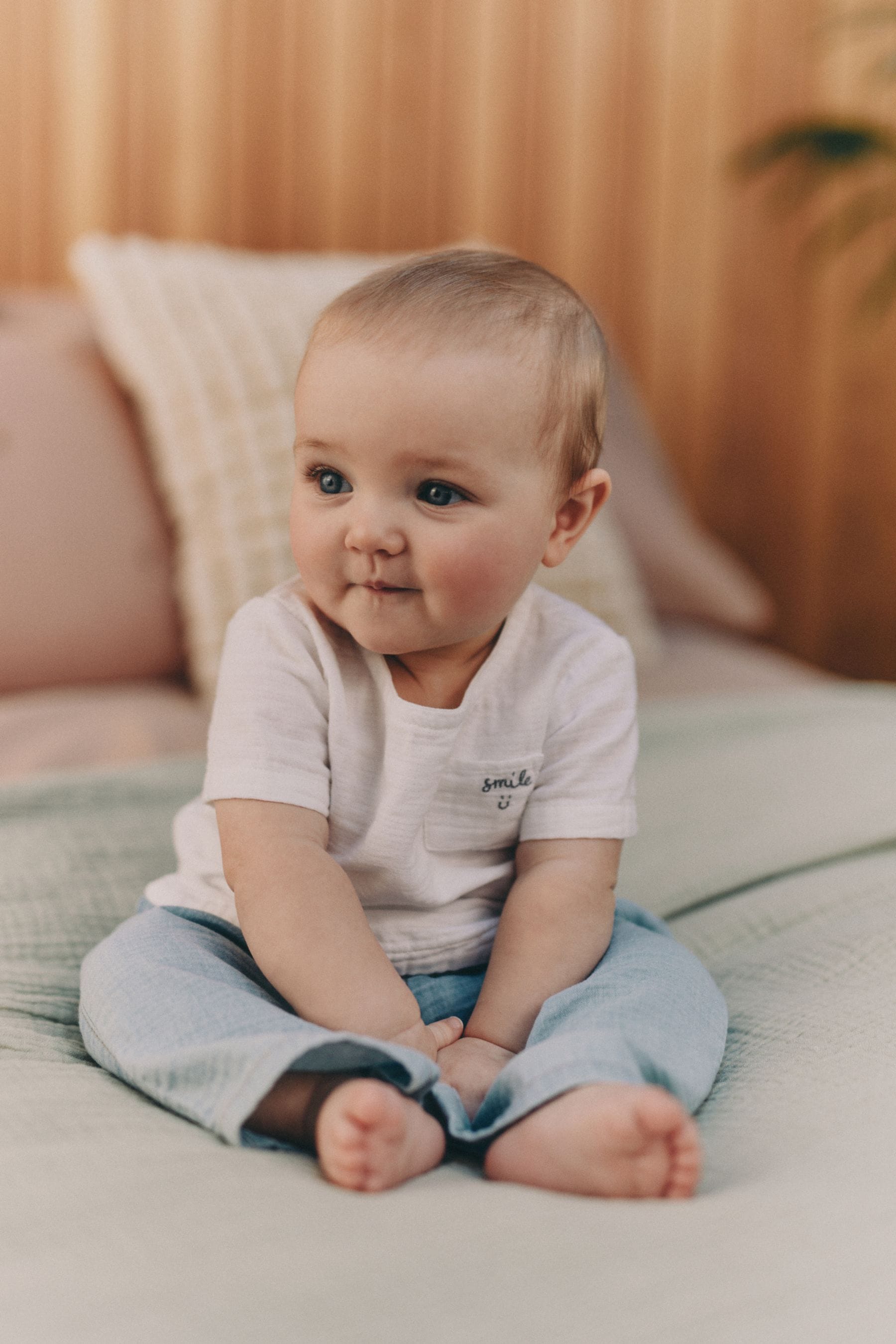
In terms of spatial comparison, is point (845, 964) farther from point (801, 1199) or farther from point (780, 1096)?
point (801, 1199)

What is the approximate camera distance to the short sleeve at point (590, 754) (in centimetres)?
79

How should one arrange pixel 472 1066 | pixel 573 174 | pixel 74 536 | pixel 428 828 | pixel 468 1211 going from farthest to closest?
pixel 573 174 < pixel 74 536 < pixel 428 828 < pixel 472 1066 < pixel 468 1211

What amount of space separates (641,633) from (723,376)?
970 millimetres

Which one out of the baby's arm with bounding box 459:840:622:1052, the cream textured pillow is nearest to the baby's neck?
the baby's arm with bounding box 459:840:622:1052

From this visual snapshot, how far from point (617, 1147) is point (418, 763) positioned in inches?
10.8

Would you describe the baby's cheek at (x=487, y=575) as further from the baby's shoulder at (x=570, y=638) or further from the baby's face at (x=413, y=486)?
the baby's shoulder at (x=570, y=638)

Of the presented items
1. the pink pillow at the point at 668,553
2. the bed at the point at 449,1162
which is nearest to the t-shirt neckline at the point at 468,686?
the bed at the point at 449,1162

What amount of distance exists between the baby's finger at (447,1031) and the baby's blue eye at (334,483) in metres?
0.30

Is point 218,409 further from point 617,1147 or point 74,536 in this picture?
point 617,1147

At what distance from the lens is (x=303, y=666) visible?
29.5 inches

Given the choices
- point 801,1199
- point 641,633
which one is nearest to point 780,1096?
point 801,1199

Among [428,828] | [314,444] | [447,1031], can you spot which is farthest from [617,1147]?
[314,444]

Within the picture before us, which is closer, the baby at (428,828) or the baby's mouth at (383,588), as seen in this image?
the baby at (428,828)

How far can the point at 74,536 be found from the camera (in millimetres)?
1296
